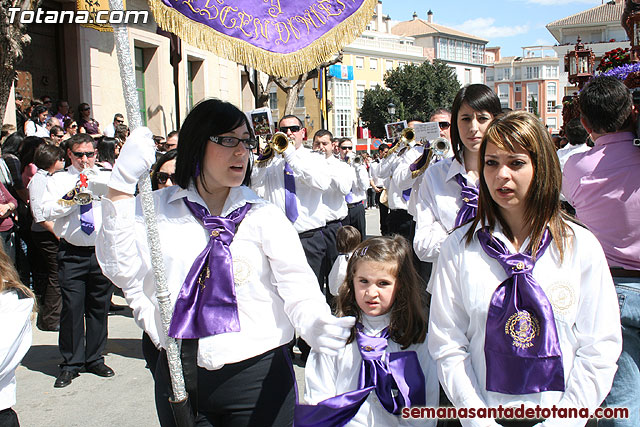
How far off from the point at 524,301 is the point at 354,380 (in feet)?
3.14

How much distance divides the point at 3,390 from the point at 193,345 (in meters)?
0.91

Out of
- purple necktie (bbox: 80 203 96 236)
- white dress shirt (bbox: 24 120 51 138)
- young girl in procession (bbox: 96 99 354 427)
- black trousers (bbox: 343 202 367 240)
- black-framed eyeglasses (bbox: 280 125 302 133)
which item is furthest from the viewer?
white dress shirt (bbox: 24 120 51 138)

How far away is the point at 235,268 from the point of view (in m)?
2.32

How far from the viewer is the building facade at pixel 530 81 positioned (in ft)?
347

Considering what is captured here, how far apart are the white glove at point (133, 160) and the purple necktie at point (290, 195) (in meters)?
3.77

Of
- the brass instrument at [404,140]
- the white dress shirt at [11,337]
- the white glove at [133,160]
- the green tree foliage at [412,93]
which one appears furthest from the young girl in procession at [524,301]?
the green tree foliage at [412,93]

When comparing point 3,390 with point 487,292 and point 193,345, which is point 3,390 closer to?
point 193,345

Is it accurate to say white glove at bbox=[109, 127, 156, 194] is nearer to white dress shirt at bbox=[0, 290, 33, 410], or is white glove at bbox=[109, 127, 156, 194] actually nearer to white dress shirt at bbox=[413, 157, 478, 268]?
white dress shirt at bbox=[0, 290, 33, 410]

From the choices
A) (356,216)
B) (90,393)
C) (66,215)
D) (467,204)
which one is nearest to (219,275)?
(467,204)

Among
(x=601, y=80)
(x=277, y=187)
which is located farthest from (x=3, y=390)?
(x=277, y=187)

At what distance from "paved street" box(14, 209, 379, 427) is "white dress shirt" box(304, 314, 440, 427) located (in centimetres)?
206

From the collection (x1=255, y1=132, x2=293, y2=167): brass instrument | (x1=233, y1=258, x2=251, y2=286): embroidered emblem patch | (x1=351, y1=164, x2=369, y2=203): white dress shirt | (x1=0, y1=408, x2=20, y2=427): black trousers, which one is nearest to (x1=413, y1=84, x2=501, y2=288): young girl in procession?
(x1=233, y1=258, x2=251, y2=286): embroidered emblem patch

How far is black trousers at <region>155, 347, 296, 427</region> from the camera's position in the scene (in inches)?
89.1

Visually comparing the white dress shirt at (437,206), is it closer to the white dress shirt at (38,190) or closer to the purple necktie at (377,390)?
the purple necktie at (377,390)
